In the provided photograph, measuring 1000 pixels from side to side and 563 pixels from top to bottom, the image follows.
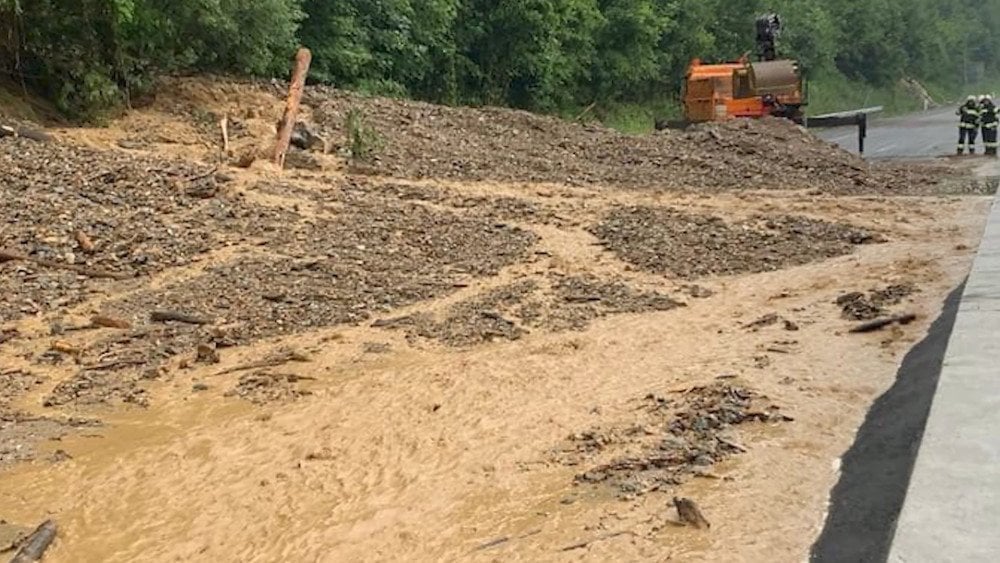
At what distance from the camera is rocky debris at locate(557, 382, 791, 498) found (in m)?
Result: 5.20

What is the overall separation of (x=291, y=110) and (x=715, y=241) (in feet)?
22.7

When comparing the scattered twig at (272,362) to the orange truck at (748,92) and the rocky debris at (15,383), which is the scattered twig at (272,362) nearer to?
the rocky debris at (15,383)

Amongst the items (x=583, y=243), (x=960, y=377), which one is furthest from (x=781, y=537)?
(x=583, y=243)

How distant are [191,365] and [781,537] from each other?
5.09 m

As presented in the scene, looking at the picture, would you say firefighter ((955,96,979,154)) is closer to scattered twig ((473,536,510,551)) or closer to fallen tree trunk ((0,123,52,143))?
fallen tree trunk ((0,123,52,143))

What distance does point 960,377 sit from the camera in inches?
159

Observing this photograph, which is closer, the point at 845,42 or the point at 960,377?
the point at 960,377

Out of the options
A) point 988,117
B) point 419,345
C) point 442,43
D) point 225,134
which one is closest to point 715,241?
point 419,345

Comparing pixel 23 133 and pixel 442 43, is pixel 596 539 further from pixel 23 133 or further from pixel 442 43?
pixel 442 43

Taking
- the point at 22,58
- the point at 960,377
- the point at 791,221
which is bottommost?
the point at 791,221

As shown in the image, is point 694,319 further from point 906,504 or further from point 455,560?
point 906,504

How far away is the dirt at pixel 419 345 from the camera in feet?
16.8

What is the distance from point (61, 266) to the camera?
31.2 feet

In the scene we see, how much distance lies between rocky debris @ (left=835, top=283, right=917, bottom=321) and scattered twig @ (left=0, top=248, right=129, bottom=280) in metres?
6.59
